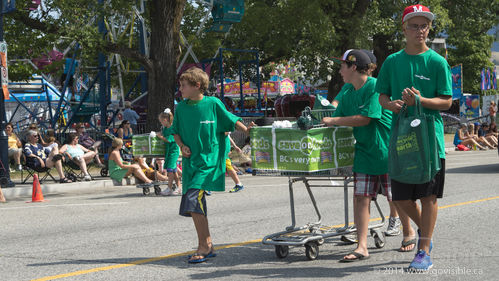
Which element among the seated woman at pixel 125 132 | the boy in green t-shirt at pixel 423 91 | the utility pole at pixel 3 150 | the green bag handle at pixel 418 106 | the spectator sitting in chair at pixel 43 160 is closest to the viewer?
the green bag handle at pixel 418 106

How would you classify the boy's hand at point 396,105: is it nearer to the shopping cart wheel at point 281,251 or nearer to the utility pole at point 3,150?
the shopping cart wheel at point 281,251

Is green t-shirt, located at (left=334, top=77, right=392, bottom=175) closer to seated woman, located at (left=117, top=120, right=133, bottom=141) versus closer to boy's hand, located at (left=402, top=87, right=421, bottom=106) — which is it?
boy's hand, located at (left=402, top=87, right=421, bottom=106)

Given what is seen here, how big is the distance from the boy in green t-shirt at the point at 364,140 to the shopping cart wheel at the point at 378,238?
607 mm

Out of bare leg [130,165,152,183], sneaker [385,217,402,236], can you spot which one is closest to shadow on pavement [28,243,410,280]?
sneaker [385,217,402,236]

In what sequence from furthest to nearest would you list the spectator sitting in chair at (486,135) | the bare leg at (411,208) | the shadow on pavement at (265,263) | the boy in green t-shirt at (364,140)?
the spectator sitting in chair at (486,135)
the boy in green t-shirt at (364,140)
the shadow on pavement at (265,263)
the bare leg at (411,208)

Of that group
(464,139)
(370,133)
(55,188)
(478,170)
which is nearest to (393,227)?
(370,133)

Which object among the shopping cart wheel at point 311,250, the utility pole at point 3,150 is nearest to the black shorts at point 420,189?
the shopping cart wheel at point 311,250

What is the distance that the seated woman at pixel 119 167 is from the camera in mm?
15359

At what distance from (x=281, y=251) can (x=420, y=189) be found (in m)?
1.63

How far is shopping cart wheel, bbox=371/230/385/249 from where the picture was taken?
6.95 meters

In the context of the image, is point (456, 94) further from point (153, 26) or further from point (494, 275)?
point (494, 275)

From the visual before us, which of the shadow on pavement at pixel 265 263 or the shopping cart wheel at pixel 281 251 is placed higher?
the shopping cart wheel at pixel 281 251

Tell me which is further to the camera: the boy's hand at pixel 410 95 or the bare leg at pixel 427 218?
the bare leg at pixel 427 218

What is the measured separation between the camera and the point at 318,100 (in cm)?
706
